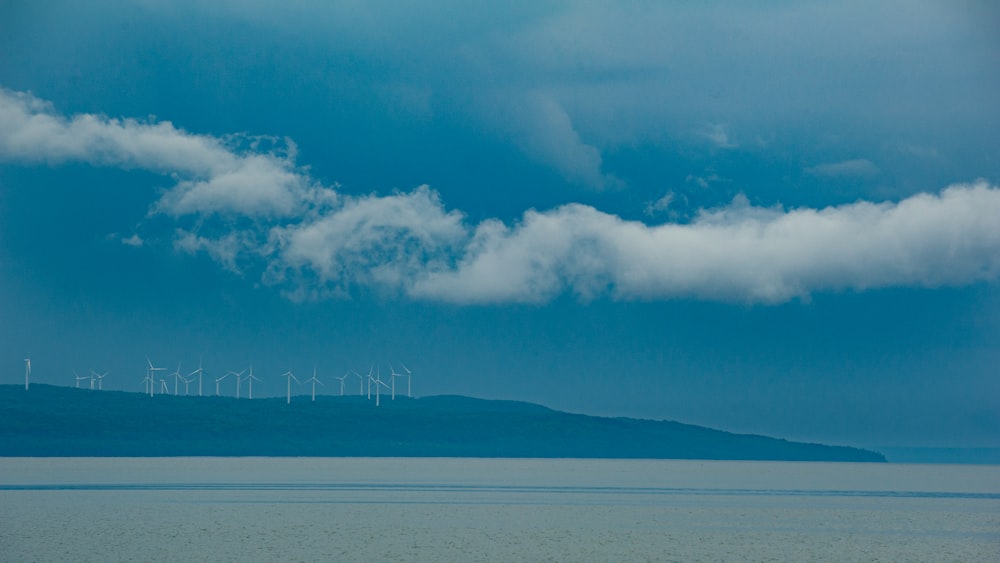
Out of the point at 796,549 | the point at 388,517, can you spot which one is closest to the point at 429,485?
the point at 388,517

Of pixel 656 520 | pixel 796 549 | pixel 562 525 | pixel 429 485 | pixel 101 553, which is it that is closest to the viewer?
pixel 101 553

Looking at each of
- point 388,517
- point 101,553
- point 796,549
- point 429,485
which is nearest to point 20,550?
point 101,553

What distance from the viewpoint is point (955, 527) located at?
99000 millimetres

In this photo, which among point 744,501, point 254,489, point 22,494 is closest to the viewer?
point 22,494

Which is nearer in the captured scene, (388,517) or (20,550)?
(20,550)

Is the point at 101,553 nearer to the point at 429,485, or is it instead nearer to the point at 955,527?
the point at 955,527

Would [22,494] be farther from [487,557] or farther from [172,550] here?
[487,557]

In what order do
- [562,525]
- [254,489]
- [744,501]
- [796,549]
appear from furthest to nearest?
[254,489]
[744,501]
[562,525]
[796,549]

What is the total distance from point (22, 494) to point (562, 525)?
66.3 metres

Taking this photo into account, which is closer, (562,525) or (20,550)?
(20,550)

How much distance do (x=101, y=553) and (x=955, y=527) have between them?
2591 inches

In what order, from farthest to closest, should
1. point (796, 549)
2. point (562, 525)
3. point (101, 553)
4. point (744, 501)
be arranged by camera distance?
point (744, 501) → point (562, 525) → point (796, 549) → point (101, 553)

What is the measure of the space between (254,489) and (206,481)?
30.1 m

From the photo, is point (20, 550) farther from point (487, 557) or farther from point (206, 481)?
point (206, 481)
